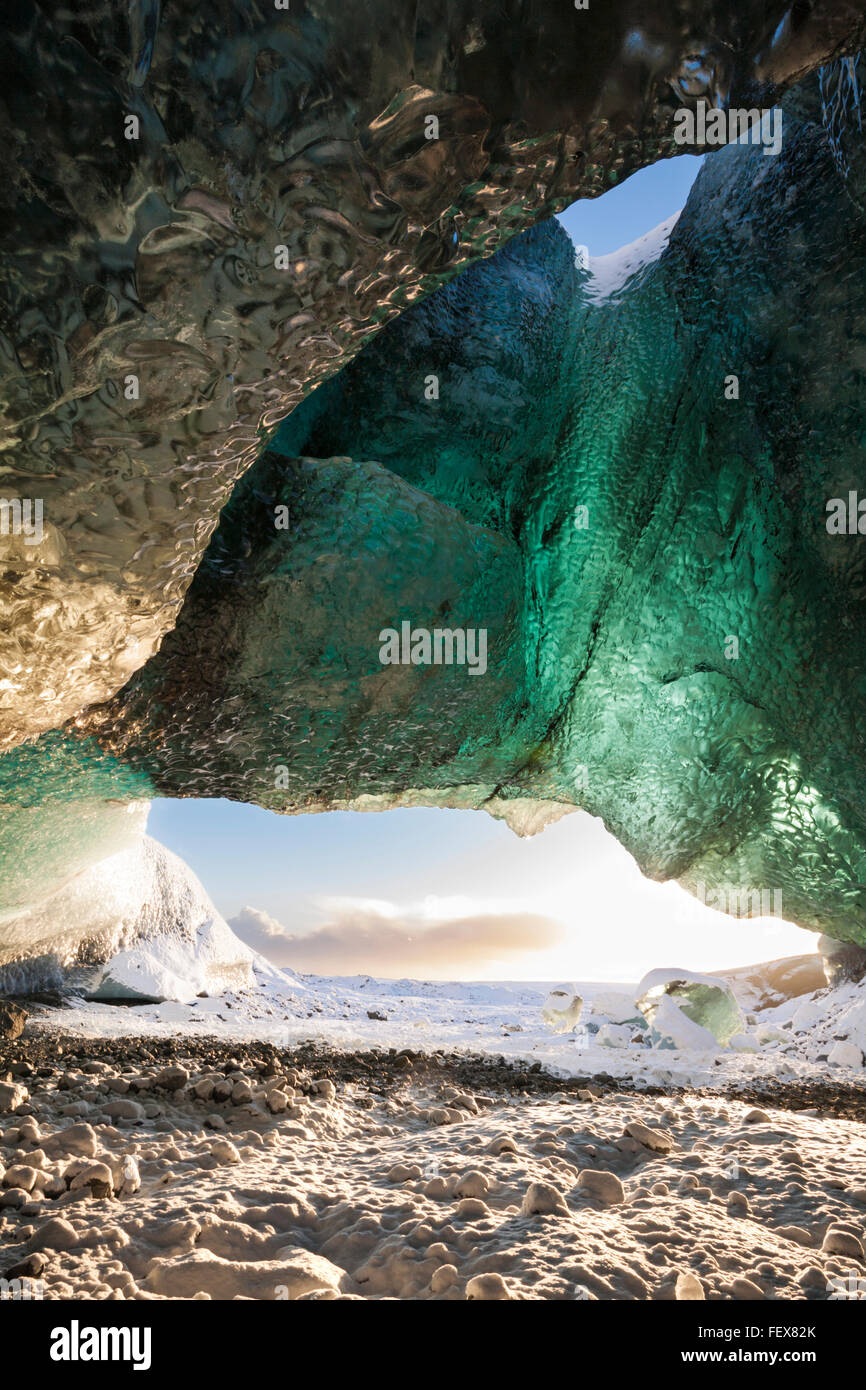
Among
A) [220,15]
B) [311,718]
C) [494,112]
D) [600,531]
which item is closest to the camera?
[220,15]

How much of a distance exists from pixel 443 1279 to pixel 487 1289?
11 centimetres

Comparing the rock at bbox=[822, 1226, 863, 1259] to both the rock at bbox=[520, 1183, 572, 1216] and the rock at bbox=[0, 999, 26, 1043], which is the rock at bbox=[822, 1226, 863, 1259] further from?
the rock at bbox=[0, 999, 26, 1043]

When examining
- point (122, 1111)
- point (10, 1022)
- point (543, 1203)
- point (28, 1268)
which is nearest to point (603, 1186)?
point (543, 1203)

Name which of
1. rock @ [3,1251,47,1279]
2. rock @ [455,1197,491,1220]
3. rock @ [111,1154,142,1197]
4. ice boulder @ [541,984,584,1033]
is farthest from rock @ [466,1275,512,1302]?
ice boulder @ [541,984,584,1033]

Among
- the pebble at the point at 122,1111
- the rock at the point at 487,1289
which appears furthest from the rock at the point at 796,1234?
the pebble at the point at 122,1111

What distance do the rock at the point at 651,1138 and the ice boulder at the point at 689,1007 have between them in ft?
12.7

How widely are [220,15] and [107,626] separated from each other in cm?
142

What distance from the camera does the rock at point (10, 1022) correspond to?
11.8 ft

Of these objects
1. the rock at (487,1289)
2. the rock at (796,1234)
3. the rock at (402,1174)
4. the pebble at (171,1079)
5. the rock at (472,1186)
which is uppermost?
the rock at (487,1289)

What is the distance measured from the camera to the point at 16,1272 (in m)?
1.23

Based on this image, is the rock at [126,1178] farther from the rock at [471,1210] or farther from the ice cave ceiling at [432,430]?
the ice cave ceiling at [432,430]

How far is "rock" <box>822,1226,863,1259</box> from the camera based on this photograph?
1.48 metres

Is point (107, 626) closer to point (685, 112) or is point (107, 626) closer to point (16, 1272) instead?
point (16, 1272)
